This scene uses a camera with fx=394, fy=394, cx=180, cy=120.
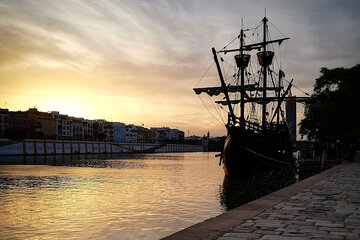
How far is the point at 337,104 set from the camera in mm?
41938

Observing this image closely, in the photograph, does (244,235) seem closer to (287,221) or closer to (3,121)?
(287,221)

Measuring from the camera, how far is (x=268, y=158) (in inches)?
1465

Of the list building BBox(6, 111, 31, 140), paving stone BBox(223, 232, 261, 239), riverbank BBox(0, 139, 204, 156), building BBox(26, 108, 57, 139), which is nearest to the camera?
paving stone BBox(223, 232, 261, 239)

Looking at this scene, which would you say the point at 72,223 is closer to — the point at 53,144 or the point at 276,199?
the point at 276,199

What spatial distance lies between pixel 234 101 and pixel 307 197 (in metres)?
36.7

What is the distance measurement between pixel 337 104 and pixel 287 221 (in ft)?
119

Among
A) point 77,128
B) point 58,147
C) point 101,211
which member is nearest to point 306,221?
point 101,211

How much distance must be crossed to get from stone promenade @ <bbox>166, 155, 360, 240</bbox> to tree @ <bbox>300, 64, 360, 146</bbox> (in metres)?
28.8

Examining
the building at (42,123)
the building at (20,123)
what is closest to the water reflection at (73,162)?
the building at (20,123)

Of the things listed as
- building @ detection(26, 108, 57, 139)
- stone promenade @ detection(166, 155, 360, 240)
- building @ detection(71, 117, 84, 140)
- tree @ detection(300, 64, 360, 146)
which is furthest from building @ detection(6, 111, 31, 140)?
stone promenade @ detection(166, 155, 360, 240)

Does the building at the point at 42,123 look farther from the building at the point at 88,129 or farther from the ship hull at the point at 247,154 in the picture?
the ship hull at the point at 247,154

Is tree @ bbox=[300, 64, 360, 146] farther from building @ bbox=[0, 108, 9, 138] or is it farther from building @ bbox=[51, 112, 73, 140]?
building @ bbox=[51, 112, 73, 140]

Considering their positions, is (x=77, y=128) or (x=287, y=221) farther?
(x=77, y=128)

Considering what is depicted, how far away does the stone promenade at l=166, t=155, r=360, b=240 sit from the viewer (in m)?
7.48
